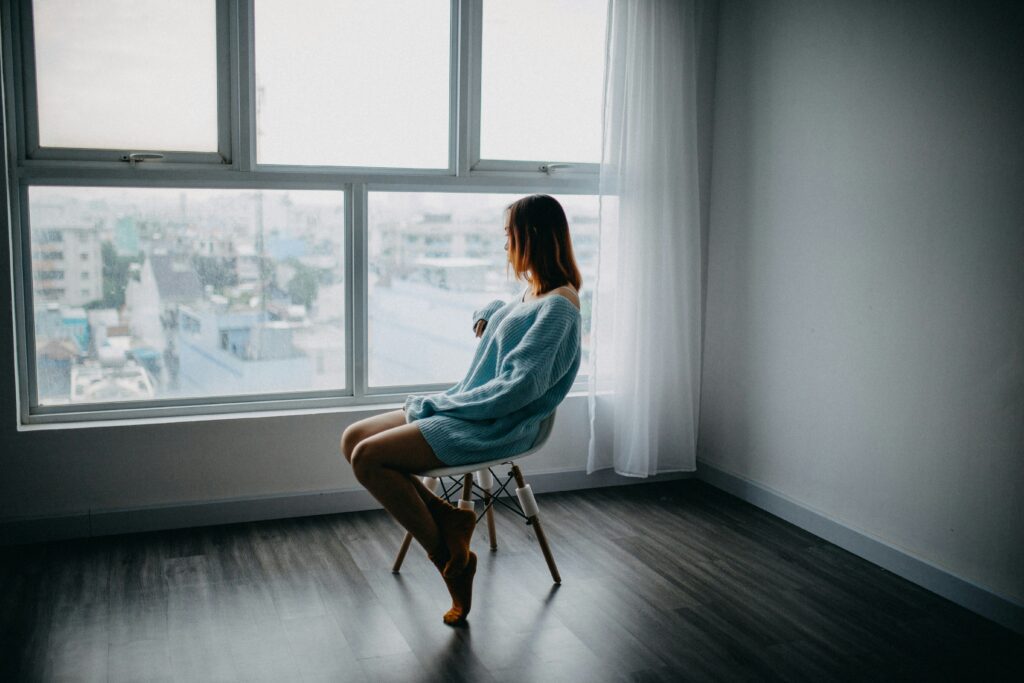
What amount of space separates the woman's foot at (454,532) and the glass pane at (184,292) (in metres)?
1.23

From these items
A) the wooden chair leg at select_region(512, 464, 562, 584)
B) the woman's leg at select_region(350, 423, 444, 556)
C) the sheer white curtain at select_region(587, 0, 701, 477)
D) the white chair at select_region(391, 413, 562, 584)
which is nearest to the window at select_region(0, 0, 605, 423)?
the sheer white curtain at select_region(587, 0, 701, 477)

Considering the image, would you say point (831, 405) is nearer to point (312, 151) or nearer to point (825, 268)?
point (825, 268)

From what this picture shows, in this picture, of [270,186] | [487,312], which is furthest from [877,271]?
[270,186]

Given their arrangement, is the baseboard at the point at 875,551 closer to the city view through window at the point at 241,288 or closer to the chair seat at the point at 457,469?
the city view through window at the point at 241,288

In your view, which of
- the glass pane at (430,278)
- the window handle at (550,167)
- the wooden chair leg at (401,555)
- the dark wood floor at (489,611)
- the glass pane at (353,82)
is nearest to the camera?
the dark wood floor at (489,611)

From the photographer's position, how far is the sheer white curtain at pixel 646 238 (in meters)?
3.80

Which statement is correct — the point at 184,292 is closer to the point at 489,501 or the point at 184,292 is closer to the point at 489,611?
the point at 489,501

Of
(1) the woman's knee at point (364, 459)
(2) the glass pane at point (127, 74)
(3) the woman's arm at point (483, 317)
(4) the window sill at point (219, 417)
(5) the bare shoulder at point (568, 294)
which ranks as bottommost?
(4) the window sill at point (219, 417)

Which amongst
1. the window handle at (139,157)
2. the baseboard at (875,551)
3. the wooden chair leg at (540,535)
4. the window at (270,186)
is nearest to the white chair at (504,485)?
the wooden chair leg at (540,535)

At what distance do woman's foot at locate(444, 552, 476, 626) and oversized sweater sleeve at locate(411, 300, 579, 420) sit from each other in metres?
0.43

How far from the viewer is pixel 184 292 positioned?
3.48 metres

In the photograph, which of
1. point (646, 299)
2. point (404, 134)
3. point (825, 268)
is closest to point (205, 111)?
point (404, 134)

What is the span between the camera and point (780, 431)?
373 cm

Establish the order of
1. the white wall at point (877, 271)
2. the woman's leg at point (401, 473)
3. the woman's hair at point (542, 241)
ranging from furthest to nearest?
the woman's hair at point (542, 241), the white wall at point (877, 271), the woman's leg at point (401, 473)
